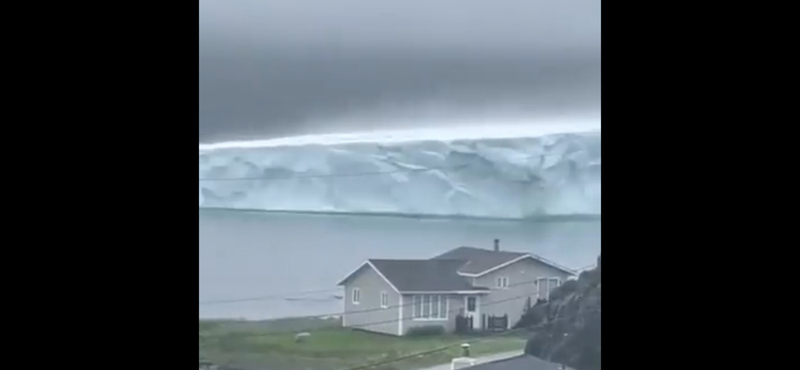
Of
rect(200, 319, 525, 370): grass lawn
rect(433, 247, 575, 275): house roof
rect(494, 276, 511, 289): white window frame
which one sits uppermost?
rect(433, 247, 575, 275): house roof

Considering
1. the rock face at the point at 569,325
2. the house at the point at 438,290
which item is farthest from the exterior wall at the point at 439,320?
the rock face at the point at 569,325

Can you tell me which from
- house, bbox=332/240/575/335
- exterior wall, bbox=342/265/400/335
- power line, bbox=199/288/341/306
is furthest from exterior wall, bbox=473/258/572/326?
power line, bbox=199/288/341/306

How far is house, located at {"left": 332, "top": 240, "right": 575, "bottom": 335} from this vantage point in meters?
1.56

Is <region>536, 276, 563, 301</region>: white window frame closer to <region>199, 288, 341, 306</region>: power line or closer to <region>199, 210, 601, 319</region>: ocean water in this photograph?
<region>199, 210, 601, 319</region>: ocean water

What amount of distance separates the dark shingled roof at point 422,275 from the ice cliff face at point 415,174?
0.31ft

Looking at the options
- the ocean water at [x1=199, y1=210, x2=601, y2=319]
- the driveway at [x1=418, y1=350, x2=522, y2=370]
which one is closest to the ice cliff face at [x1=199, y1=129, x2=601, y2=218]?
the ocean water at [x1=199, y1=210, x2=601, y2=319]

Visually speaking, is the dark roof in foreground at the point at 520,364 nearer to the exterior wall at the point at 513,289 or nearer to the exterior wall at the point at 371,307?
the exterior wall at the point at 513,289

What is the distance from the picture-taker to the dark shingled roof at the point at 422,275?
1.57m

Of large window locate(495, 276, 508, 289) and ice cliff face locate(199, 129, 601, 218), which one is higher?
ice cliff face locate(199, 129, 601, 218)

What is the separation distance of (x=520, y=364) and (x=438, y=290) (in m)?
0.21

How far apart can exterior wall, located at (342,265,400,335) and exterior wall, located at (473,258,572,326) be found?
0.52 ft
